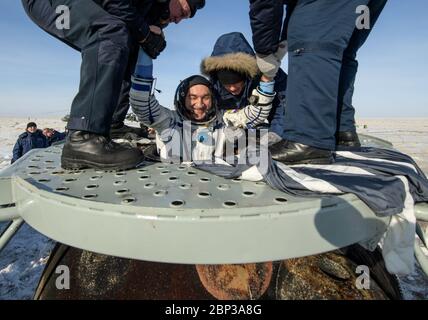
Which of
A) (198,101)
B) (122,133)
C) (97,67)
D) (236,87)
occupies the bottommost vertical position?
(122,133)

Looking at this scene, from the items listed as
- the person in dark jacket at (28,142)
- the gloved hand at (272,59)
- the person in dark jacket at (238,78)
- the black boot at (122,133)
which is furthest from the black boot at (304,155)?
the person in dark jacket at (28,142)

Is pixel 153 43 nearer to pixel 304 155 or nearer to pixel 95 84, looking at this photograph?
pixel 95 84

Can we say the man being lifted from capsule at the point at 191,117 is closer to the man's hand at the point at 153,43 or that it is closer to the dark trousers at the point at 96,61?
the man's hand at the point at 153,43

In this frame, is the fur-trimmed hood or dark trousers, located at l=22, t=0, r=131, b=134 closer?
dark trousers, located at l=22, t=0, r=131, b=134

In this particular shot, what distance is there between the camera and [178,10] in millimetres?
2250

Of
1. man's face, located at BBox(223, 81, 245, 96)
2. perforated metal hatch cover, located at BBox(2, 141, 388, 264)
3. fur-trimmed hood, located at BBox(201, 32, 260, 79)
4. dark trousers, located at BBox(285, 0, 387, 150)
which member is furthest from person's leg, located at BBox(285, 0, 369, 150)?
man's face, located at BBox(223, 81, 245, 96)

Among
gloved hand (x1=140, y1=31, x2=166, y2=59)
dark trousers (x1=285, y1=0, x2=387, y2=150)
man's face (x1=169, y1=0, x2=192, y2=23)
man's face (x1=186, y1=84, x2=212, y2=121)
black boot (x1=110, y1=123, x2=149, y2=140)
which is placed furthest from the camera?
black boot (x1=110, y1=123, x2=149, y2=140)

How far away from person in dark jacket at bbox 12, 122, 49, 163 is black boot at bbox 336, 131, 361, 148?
7466 millimetres

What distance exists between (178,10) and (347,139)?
151 centimetres

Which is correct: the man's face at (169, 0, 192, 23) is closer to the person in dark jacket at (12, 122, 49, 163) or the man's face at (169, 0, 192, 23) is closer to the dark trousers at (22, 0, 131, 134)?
the dark trousers at (22, 0, 131, 134)

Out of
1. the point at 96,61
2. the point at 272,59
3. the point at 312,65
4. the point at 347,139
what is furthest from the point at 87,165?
the point at 347,139

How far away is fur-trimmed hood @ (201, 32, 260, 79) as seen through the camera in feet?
10.4
